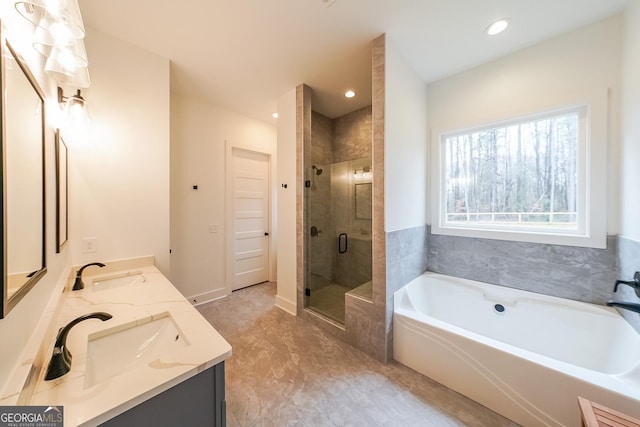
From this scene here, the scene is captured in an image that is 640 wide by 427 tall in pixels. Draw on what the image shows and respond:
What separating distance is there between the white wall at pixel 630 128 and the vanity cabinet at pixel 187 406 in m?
2.55

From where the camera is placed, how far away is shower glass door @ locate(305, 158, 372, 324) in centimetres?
277

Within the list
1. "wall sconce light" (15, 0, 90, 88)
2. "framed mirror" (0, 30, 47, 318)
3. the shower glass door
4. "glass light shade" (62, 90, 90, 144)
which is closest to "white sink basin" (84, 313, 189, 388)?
"framed mirror" (0, 30, 47, 318)

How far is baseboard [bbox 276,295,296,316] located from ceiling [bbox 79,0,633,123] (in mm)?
2653

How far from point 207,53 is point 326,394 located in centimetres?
303

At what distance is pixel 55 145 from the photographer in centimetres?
125

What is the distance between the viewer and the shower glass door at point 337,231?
9.09 ft

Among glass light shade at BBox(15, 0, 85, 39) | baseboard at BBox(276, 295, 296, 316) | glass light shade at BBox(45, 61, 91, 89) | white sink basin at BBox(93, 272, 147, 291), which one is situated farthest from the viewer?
baseboard at BBox(276, 295, 296, 316)

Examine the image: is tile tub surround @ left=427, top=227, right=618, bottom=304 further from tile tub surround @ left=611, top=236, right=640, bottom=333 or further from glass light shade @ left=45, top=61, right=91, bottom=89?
glass light shade @ left=45, top=61, right=91, bottom=89

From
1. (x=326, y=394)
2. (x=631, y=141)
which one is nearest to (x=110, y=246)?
(x=326, y=394)

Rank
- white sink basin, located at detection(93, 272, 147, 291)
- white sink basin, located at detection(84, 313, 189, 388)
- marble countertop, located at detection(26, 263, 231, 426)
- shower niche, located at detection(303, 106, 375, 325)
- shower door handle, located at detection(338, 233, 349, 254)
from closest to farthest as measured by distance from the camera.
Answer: marble countertop, located at detection(26, 263, 231, 426), white sink basin, located at detection(84, 313, 189, 388), white sink basin, located at detection(93, 272, 147, 291), shower niche, located at detection(303, 106, 375, 325), shower door handle, located at detection(338, 233, 349, 254)

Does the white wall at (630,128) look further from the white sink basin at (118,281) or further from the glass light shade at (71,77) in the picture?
the white sink basin at (118,281)

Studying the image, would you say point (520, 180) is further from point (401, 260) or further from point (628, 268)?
point (401, 260)

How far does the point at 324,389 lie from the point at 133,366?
1247 mm

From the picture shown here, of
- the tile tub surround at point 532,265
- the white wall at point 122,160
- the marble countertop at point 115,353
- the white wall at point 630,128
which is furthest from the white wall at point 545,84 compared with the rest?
the white wall at point 122,160
